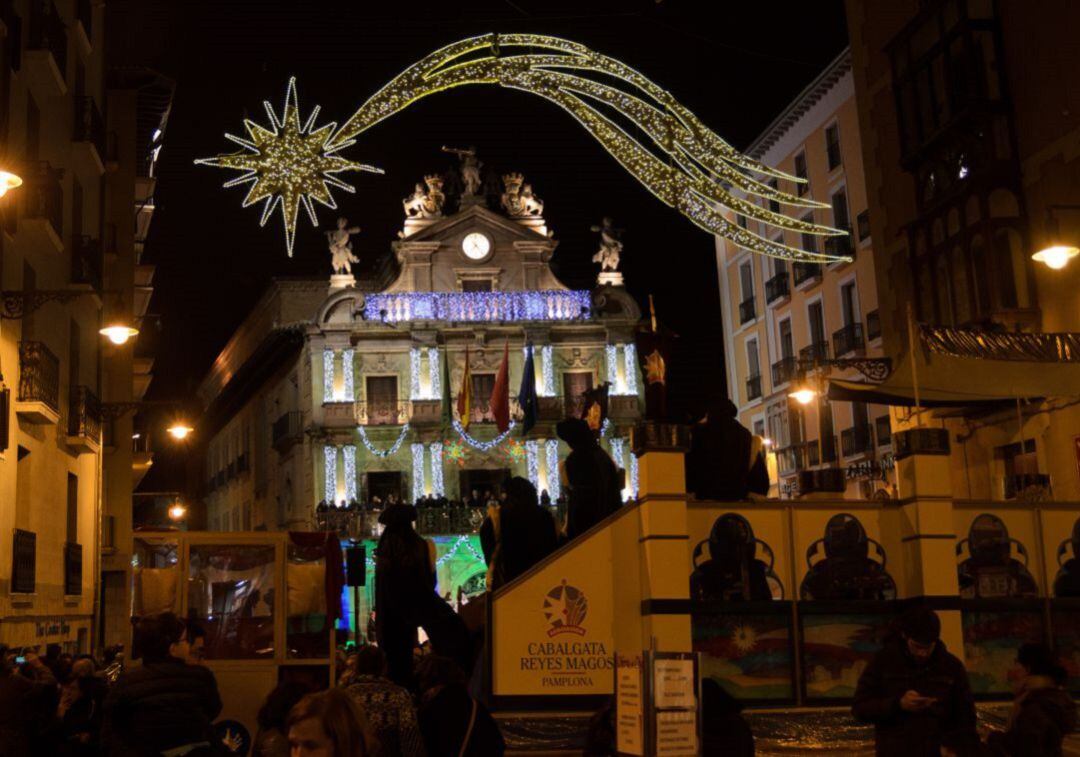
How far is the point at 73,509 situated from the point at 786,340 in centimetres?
2696

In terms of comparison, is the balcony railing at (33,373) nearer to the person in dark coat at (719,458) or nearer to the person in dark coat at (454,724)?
the person in dark coat at (719,458)

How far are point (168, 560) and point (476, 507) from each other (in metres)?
35.8

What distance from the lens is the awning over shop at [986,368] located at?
1623 cm

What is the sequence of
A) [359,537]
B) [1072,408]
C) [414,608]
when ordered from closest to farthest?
[414,608] < [1072,408] < [359,537]

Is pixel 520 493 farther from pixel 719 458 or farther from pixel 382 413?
pixel 382 413

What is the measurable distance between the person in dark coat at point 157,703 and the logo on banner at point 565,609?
14.5 ft

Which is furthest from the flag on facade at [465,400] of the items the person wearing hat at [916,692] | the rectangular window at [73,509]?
the person wearing hat at [916,692]

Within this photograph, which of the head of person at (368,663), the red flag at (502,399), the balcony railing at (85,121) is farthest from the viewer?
the red flag at (502,399)

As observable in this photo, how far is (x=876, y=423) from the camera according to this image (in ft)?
126

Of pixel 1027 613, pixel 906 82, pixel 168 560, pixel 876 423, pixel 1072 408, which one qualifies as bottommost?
pixel 1027 613

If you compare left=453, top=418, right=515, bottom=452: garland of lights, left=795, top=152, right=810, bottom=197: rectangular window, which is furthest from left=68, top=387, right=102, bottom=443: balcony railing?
left=453, top=418, right=515, bottom=452: garland of lights

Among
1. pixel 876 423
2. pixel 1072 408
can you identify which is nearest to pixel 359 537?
pixel 876 423

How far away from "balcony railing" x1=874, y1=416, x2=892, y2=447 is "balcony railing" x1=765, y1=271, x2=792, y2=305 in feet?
22.5

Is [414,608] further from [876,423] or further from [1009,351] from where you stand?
[876,423]
